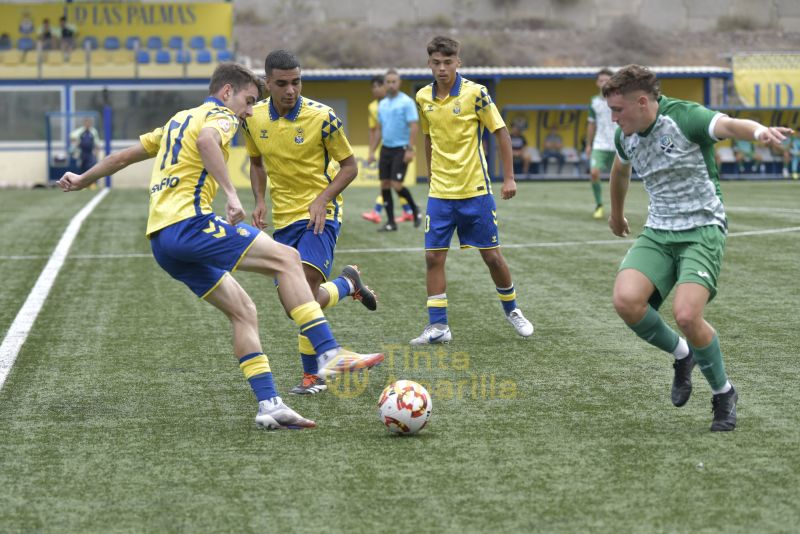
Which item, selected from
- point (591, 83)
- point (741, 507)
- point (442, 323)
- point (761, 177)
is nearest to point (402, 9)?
point (591, 83)

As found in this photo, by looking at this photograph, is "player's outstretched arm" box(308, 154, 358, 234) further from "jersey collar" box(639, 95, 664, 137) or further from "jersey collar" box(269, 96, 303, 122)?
"jersey collar" box(639, 95, 664, 137)

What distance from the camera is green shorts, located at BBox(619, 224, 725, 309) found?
5.30 meters

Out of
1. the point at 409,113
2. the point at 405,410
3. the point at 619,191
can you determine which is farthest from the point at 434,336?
the point at 409,113

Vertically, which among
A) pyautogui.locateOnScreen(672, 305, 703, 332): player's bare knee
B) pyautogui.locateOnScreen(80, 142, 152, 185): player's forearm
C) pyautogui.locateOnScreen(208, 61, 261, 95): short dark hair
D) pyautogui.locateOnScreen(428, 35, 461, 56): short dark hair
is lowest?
pyautogui.locateOnScreen(672, 305, 703, 332): player's bare knee

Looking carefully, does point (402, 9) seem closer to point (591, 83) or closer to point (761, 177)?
point (591, 83)

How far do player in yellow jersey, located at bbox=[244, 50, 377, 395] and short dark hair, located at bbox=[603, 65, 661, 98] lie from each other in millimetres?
1665

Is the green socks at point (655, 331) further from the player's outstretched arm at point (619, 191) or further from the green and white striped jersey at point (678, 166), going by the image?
the player's outstretched arm at point (619, 191)

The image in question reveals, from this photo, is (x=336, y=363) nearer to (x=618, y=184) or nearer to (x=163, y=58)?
(x=618, y=184)

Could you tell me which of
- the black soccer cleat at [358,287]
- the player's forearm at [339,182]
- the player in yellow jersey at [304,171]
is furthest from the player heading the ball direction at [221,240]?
the black soccer cleat at [358,287]

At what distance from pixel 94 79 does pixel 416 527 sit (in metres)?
32.1

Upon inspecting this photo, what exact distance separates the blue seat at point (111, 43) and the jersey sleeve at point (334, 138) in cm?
3252

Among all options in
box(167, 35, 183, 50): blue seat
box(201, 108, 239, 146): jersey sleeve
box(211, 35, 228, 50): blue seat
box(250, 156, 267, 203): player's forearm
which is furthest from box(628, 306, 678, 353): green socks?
box(167, 35, 183, 50): blue seat

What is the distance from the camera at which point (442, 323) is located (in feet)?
25.9

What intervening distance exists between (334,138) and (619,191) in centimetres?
157
